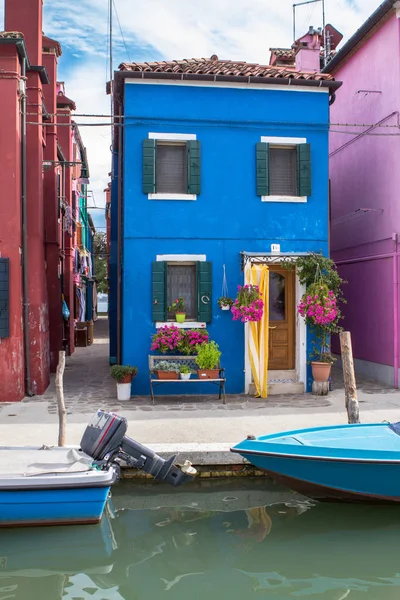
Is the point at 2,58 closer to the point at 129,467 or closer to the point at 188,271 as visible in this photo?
the point at 188,271

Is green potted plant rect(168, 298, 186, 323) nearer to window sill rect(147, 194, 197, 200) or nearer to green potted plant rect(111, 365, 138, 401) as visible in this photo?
green potted plant rect(111, 365, 138, 401)

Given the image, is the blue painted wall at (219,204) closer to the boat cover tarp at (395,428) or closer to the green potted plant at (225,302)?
the green potted plant at (225,302)

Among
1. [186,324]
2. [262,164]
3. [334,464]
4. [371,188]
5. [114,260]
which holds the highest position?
[262,164]

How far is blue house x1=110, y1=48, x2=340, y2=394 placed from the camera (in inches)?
489

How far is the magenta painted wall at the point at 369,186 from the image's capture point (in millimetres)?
13633

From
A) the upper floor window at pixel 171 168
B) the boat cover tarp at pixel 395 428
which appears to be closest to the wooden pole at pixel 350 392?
the boat cover tarp at pixel 395 428

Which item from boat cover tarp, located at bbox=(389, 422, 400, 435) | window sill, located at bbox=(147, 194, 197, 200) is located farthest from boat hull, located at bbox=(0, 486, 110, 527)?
window sill, located at bbox=(147, 194, 197, 200)

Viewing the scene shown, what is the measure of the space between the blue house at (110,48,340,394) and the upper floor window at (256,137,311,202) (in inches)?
0.8

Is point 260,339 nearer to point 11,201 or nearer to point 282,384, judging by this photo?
point 282,384

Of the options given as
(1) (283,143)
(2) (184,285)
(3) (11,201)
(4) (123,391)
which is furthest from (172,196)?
(4) (123,391)

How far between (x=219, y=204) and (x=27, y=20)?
5658 millimetres

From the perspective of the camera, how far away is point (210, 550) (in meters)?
6.40

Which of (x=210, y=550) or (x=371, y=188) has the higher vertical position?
(x=371, y=188)

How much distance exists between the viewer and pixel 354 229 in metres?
15.7
